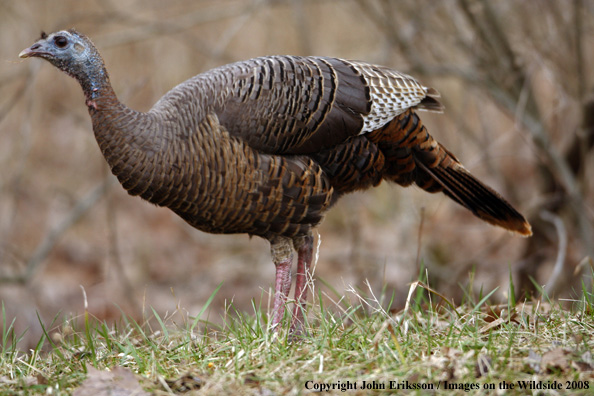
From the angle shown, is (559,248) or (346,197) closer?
(559,248)

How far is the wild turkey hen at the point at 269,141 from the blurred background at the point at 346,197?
0.61m

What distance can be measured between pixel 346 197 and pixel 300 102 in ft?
11.6

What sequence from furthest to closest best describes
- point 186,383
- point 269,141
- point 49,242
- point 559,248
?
point 49,242, point 559,248, point 269,141, point 186,383

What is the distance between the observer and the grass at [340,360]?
2828 millimetres

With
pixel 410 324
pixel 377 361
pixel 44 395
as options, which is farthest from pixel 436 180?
pixel 44 395

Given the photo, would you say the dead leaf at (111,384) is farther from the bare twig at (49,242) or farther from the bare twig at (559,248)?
the bare twig at (49,242)

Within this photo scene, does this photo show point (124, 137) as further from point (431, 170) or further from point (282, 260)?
point (431, 170)

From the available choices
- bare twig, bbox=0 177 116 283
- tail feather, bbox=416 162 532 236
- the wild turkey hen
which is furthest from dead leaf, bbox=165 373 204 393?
bare twig, bbox=0 177 116 283

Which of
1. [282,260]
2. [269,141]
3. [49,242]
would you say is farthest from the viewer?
[49,242]

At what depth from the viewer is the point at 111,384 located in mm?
2973

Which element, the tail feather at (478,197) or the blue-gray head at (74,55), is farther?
the tail feather at (478,197)

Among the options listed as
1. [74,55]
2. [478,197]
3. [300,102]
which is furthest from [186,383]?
[478,197]

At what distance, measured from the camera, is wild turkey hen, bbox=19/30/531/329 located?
3918 millimetres

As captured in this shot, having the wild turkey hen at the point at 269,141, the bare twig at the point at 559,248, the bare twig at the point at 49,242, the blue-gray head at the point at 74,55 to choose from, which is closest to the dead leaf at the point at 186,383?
the wild turkey hen at the point at 269,141
